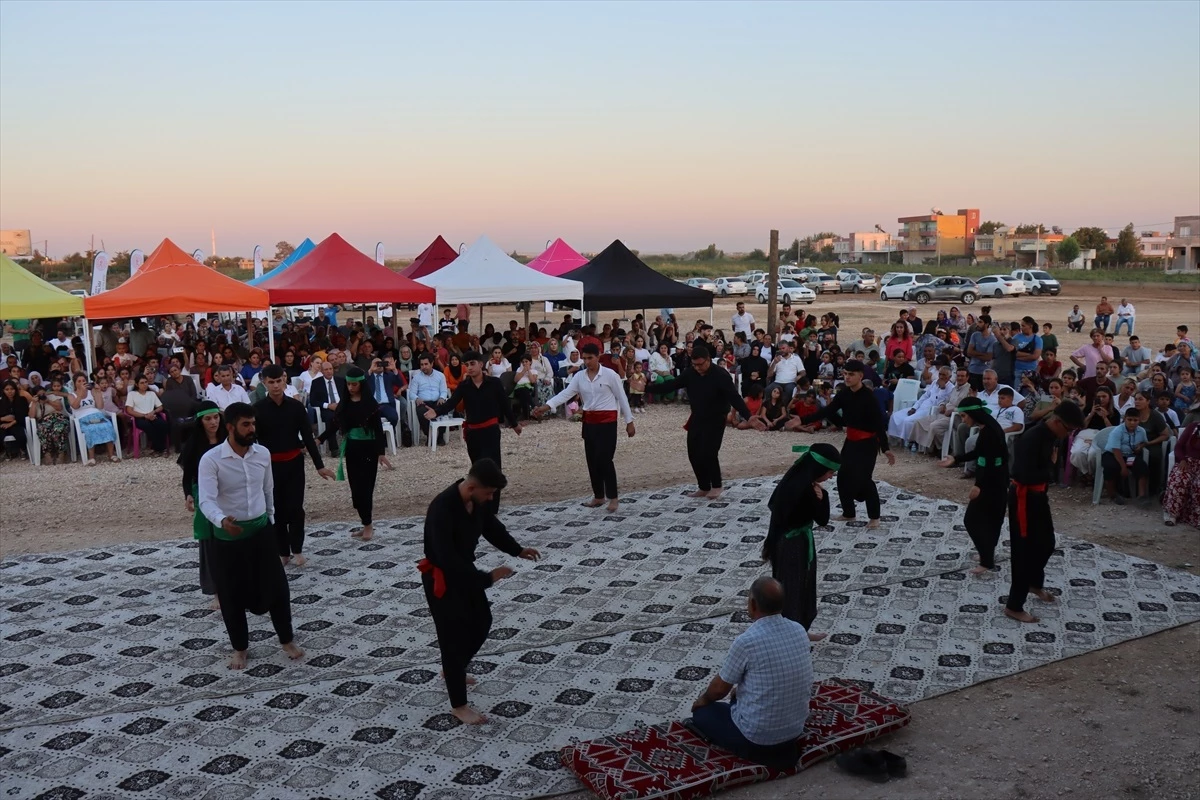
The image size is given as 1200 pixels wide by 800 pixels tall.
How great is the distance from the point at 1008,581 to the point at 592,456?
3.79m

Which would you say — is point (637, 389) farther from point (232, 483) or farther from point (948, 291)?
point (948, 291)

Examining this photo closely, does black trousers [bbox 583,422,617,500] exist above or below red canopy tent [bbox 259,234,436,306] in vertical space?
below

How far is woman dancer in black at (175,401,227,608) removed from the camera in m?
6.24

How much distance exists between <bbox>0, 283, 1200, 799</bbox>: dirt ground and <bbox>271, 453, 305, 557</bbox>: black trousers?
5.61ft

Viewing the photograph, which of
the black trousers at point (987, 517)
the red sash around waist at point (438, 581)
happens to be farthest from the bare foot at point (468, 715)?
the black trousers at point (987, 517)

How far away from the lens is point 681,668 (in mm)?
5797

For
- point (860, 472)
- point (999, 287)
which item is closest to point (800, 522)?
point (860, 472)

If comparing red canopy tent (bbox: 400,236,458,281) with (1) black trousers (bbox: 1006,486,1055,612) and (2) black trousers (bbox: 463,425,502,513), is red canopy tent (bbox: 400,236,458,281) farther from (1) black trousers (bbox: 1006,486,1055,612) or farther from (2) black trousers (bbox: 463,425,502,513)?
(1) black trousers (bbox: 1006,486,1055,612)

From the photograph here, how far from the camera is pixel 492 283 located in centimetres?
1641

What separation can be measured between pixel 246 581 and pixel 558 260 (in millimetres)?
16842

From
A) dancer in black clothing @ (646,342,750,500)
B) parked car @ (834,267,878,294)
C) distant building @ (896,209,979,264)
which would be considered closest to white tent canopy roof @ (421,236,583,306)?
dancer in black clothing @ (646,342,750,500)

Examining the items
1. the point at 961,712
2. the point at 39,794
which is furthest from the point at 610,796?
the point at 39,794

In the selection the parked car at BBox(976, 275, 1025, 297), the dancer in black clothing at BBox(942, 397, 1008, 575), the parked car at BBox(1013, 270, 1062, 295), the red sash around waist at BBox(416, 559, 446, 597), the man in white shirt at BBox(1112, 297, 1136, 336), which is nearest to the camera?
the red sash around waist at BBox(416, 559, 446, 597)

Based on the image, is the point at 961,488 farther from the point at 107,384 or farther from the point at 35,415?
the point at 35,415
